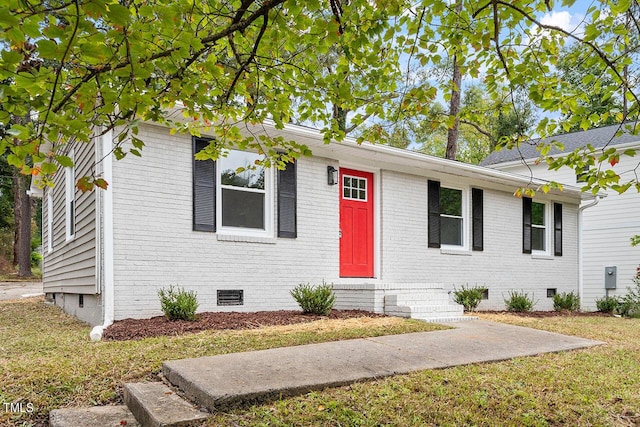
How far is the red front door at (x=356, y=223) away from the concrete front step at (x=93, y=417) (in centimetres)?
587

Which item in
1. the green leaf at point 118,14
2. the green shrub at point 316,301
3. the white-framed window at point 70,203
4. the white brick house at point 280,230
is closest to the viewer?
the green leaf at point 118,14

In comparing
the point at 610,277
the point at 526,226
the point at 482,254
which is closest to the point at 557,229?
the point at 526,226

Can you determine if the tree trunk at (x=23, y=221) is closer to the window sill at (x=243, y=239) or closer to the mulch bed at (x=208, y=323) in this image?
the window sill at (x=243, y=239)

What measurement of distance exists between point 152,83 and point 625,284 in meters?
15.7

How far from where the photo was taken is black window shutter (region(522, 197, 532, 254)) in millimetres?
11977

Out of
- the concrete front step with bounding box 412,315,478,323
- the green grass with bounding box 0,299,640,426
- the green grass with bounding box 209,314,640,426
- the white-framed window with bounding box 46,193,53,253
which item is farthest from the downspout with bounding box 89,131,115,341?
the white-framed window with bounding box 46,193,53,253

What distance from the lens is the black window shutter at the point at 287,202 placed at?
7934 millimetres

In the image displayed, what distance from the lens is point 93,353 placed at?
4566 mm

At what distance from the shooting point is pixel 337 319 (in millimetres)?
7004

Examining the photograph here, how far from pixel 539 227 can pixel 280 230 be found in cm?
789

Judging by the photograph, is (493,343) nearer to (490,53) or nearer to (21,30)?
(490,53)

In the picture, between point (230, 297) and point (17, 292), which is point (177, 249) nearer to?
point (230, 297)

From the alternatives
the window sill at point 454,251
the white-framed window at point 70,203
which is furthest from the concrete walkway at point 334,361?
the white-framed window at point 70,203

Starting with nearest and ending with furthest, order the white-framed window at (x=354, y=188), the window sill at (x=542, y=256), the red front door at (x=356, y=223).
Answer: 1. the red front door at (x=356, y=223)
2. the white-framed window at (x=354, y=188)
3. the window sill at (x=542, y=256)
